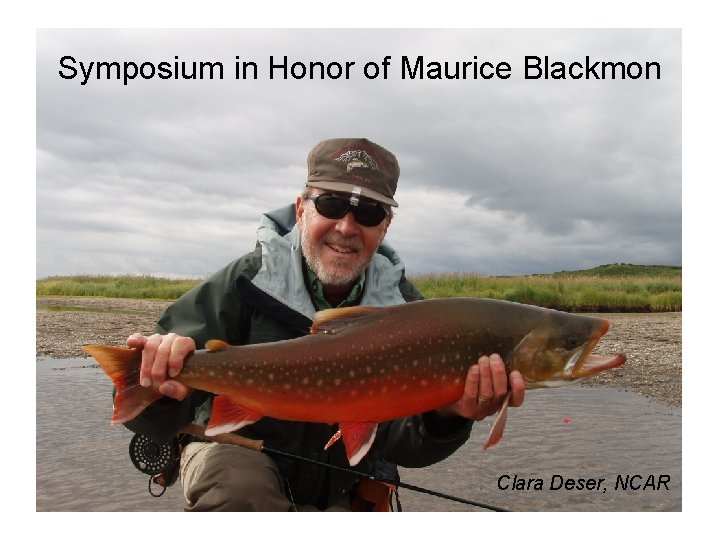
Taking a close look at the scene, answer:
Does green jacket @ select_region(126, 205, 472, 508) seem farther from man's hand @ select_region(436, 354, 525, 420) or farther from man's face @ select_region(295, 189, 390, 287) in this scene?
man's hand @ select_region(436, 354, 525, 420)

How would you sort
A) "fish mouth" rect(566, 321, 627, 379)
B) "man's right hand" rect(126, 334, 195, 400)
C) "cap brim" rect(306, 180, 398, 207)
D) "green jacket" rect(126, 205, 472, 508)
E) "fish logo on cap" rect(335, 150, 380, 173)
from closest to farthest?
"man's right hand" rect(126, 334, 195, 400)
"fish mouth" rect(566, 321, 627, 379)
"green jacket" rect(126, 205, 472, 508)
"cap brim" rect(306, 180, 398, 207)
"fish logo on cap" rect(335, 150, 380, 173)

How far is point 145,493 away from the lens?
458 centimetres

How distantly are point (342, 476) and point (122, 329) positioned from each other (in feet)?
35.0

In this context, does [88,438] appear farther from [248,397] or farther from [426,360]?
[426,360]

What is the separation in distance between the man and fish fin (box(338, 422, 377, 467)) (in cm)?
42

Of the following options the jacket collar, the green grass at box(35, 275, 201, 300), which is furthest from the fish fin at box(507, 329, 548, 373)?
the green grass at box(35, 275, 201, 300)

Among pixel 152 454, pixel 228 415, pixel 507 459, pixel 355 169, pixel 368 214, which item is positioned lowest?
pixel 507 459

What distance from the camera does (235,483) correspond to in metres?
2.92

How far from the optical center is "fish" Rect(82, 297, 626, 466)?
2561 millimetres

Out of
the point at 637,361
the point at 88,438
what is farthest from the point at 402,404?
the point at 637,361

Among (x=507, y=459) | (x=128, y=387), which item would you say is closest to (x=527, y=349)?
(x=128, y=387)

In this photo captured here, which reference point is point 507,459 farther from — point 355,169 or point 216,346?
point 216,346

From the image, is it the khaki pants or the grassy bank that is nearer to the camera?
the khaki pants

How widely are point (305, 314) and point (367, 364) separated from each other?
0.77 meters
